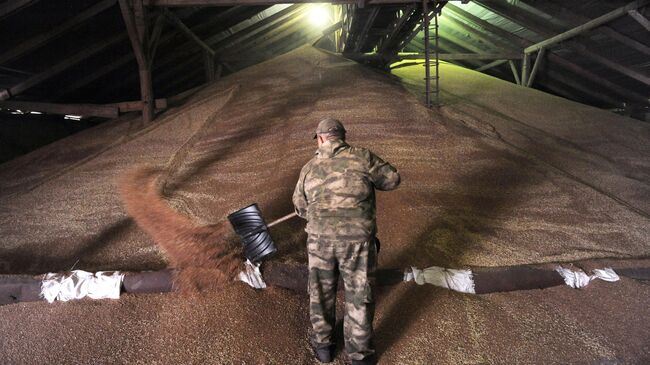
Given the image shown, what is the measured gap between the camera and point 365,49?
11289mm

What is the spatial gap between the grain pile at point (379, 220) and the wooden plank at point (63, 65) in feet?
4.34

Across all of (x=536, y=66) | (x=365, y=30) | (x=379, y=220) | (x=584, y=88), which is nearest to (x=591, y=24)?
(x=536, y=66)

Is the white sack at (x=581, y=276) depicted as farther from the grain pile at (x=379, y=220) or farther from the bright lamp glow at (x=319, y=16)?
the bright lamp glow at (x=319, y=16)

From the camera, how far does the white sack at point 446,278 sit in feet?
9.54

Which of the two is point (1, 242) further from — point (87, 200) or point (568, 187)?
point (568, 187)

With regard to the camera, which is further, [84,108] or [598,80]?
[598,80]

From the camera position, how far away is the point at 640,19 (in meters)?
6.94

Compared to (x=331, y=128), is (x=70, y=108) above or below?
below

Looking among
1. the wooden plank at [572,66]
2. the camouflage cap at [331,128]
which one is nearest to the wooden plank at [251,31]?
the wooden plank at [572,66]

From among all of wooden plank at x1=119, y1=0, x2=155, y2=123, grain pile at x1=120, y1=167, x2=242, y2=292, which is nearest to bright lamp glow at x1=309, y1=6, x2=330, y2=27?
wooden plank at x1=119, y1=0, x2=155, y2=123

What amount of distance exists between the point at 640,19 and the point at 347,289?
26.7ft

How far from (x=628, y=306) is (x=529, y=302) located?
0.71m

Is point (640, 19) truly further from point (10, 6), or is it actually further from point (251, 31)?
point (10, 6)

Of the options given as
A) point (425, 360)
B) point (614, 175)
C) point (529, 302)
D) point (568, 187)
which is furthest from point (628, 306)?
point (614, 175)
